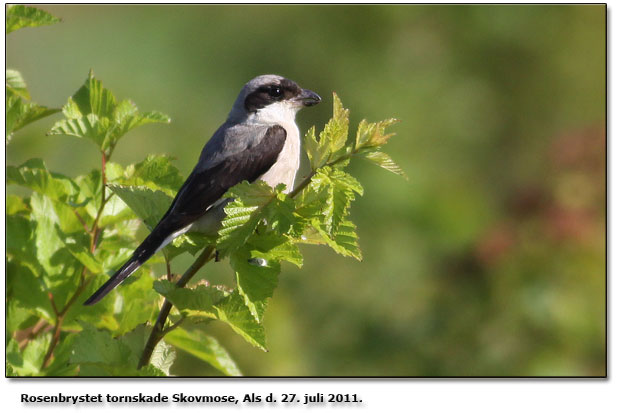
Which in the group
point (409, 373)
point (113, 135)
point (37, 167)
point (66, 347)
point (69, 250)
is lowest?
point (409, 373)

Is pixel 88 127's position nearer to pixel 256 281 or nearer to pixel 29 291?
pixel 29 291

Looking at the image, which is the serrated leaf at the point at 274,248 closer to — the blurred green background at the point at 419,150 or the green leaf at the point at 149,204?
the green leaf at the point at 149,204

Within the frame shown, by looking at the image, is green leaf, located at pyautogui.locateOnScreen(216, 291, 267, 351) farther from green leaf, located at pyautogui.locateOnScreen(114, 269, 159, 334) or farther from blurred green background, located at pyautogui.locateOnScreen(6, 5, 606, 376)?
blurred green background, located at pyautogui.locateOnScreen(6, 5, 606, 376)

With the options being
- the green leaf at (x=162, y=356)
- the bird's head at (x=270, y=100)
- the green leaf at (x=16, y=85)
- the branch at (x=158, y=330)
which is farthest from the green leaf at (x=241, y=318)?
the bird's head at (x=270, y=100)

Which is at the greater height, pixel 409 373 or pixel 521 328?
pixel 521 328

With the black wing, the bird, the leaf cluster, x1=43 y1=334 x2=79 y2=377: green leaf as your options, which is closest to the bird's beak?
the bird

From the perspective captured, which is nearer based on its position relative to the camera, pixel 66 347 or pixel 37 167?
pixel 66 347

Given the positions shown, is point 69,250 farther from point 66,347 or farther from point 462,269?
point 462,269

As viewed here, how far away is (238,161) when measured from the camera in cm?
327

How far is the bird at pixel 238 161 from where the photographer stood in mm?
2576

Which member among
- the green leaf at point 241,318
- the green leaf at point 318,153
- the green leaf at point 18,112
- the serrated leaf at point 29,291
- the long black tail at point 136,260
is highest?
the green leaf at point 318,153

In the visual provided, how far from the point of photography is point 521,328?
5133 millimetres

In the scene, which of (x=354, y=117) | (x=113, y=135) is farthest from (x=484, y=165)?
(x=113, y=135)
